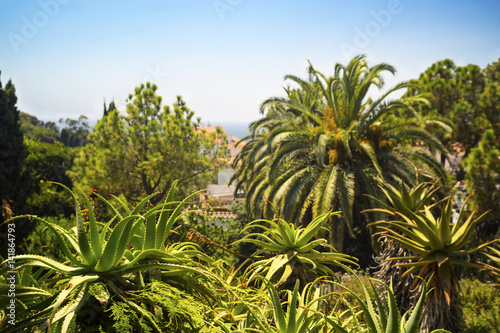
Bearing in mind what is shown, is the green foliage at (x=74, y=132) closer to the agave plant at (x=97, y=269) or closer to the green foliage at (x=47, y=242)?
the green foliage at (x=47, y=242)

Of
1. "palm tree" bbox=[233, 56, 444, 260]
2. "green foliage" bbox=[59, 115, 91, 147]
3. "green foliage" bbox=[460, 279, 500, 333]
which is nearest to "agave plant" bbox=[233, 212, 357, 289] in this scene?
"green foliage" bbox=[460, 279, 500, 333]

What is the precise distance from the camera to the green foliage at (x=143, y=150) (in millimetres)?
17172

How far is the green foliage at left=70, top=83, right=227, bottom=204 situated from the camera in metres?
17.2

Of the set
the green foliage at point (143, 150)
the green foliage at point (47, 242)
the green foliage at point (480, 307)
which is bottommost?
the green foliage at point (480, 307)

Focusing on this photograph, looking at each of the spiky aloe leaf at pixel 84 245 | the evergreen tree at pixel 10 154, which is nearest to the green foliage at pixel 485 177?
the spiky aloe leaf at pixel 84 245

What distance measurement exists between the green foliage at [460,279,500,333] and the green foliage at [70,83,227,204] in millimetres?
12094

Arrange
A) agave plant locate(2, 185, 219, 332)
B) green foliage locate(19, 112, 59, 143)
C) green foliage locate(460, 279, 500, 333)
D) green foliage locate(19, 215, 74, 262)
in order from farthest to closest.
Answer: green foliage locate(19, 112, 59, 143)
green foliage locate(19, 215, 74, 262)
green foliage locate(460, 279, 500, 333)
agave plant locate(2, 185, 219, 332)

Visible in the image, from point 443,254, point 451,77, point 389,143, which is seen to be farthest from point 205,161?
point 451,77

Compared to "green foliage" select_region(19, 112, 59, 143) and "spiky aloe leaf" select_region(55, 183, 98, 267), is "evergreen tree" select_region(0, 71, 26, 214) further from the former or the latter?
"green foliage" select_region(19, 112, 59, 143)

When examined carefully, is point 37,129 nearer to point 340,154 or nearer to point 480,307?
point 340,154

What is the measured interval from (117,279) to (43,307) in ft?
1.32

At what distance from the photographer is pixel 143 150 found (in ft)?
57.8

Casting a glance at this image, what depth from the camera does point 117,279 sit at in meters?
2.07

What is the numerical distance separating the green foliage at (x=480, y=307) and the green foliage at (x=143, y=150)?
12094 mm
